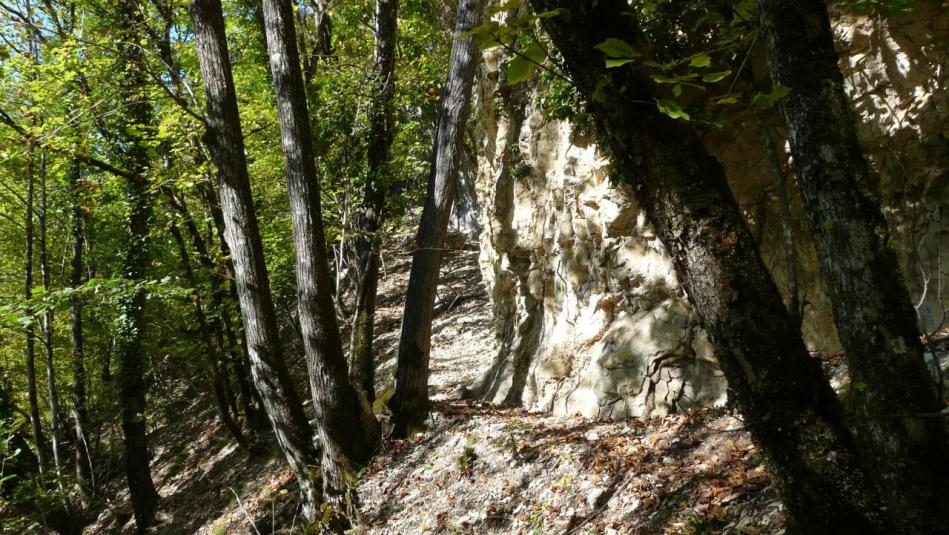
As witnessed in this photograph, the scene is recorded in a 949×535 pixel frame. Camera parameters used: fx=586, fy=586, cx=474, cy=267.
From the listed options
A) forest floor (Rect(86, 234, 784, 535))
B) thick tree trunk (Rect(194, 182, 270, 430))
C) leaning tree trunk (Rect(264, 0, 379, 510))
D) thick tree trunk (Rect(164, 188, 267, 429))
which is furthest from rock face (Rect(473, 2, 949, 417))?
thick tree trunk (Rect(164, 188, 267, 429))

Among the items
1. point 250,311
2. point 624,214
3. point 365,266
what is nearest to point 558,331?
point 624,214

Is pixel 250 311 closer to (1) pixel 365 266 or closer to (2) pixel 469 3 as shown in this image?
(1) pixel 365 266

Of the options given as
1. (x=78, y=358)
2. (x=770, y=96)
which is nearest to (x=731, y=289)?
(x=770, y=96)

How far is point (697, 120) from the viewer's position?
1.89m

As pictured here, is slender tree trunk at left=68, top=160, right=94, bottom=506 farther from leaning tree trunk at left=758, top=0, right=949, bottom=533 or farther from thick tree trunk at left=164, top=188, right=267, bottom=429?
leaning tree trunk at left=758, top=0, right=949, bottom=533

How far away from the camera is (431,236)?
20.6ft

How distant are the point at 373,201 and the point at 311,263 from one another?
6.92 ft

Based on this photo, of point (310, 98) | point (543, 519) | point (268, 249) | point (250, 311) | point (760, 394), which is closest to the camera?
point (760, 394)

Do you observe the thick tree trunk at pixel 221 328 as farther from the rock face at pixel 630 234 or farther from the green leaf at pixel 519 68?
the green leaf at pixel 519 68

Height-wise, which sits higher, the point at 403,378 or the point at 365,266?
the point at 365,266

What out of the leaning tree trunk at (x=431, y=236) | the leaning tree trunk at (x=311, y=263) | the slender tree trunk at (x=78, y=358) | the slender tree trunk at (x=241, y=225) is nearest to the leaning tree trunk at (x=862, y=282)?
the leaning tree trunk at (x=431, y=236)

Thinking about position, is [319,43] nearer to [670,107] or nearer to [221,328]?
[221,328]

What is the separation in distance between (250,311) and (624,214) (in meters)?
3.92

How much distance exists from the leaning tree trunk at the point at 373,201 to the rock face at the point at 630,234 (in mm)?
1394
